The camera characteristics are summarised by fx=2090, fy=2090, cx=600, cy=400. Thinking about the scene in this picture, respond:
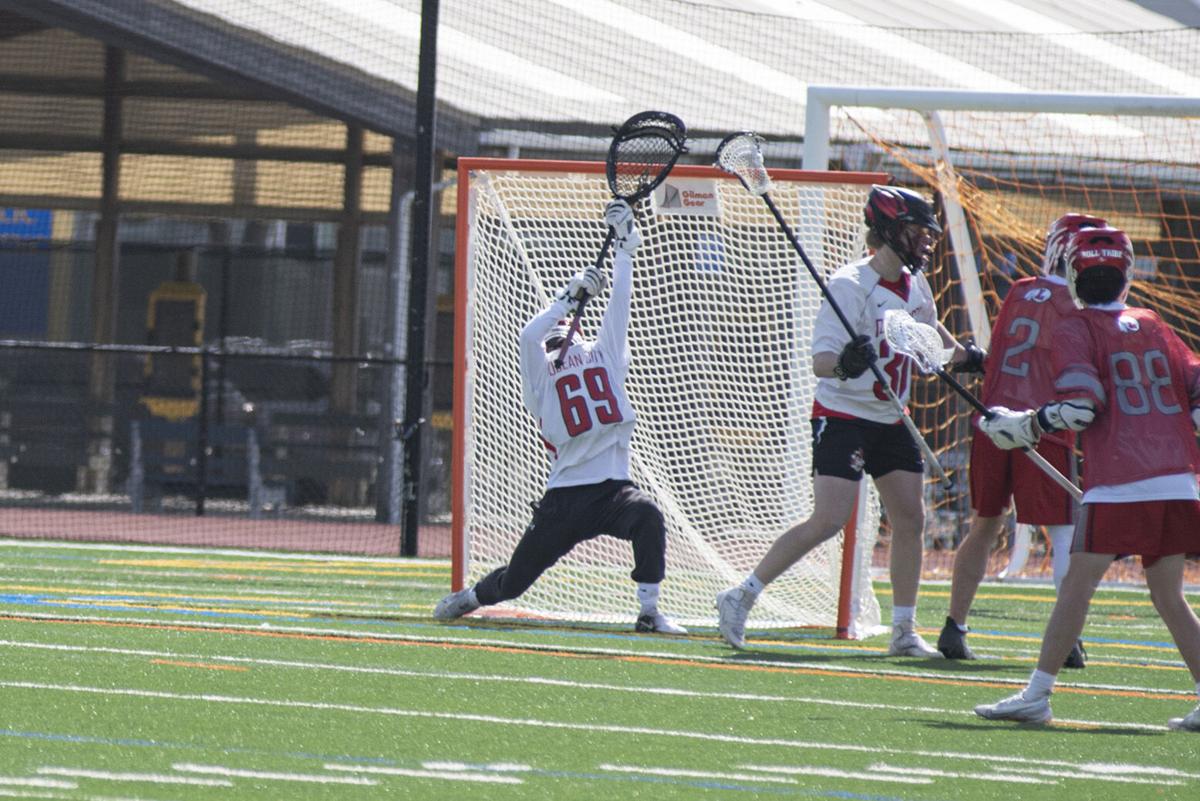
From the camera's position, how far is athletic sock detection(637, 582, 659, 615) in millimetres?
8992

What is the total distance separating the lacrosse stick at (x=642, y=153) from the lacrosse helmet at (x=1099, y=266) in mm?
3002

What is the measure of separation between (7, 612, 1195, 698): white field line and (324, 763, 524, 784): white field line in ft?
9.16

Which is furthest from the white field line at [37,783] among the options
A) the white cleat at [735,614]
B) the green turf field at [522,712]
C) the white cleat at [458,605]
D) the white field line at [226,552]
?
the white field line at [226,552]

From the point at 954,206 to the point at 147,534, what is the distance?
6.86 m

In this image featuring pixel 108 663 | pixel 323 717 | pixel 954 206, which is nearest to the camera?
pixel 323 717

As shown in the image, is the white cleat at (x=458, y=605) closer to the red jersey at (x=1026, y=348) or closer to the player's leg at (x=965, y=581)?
the player's leg at (x=965, y=581)

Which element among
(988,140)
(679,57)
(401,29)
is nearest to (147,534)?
(401,29)

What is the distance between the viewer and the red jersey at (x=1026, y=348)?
843 cm

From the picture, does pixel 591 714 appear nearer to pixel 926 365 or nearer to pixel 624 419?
pixel 926 365

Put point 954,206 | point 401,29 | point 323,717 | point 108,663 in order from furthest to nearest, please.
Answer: point 401,29 → point 954,206 → point 108,663 → point 323,717

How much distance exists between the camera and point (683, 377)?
33.8ft

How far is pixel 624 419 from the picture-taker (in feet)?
29.1

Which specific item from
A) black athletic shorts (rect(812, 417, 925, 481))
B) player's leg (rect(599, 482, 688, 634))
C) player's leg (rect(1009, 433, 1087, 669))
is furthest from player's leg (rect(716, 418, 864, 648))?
player's leg (rect(1009, 433, 1087, 669))

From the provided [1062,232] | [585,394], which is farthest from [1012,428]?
[585,394]
